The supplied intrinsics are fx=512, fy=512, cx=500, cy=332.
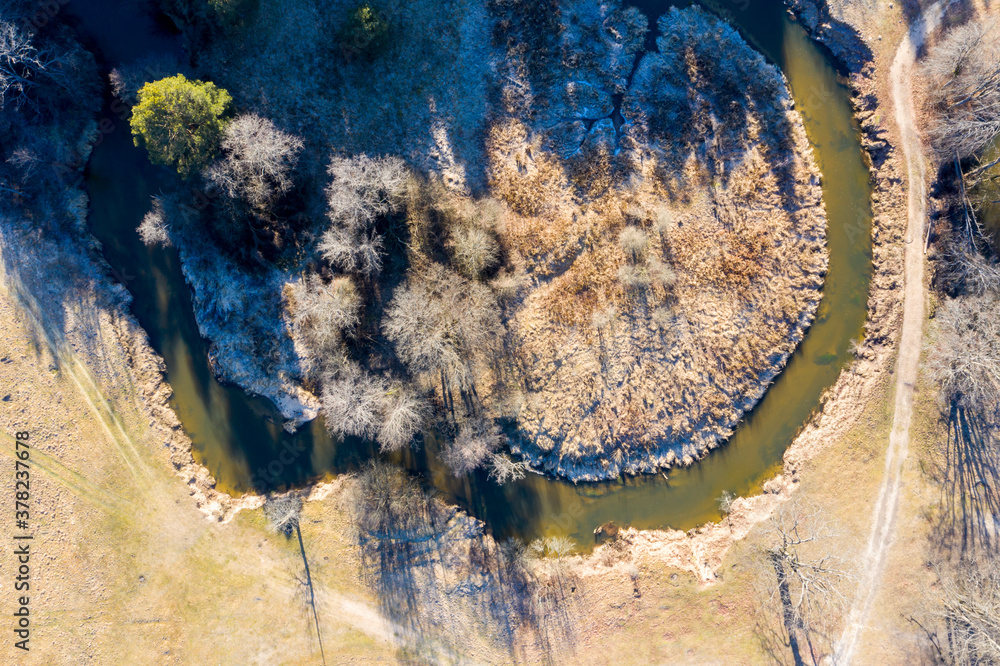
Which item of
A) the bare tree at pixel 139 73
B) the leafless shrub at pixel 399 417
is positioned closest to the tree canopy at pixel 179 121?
the bare tree at pixel 139 73

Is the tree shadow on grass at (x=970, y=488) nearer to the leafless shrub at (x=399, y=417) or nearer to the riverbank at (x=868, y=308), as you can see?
the riverbank at (x=868, y=308)

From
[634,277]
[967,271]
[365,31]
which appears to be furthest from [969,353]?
[365,31]

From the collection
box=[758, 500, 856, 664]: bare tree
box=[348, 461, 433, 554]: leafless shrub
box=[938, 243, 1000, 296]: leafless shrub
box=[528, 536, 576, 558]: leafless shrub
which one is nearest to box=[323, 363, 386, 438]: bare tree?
box=[348, 461, 433, 554]: leafless shrub

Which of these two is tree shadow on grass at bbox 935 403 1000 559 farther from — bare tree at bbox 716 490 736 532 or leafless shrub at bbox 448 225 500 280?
leafless shrub at bbox 448 225 500 280

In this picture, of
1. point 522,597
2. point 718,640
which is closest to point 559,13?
point 522,597

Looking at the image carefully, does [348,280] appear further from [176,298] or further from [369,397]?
[176,298]

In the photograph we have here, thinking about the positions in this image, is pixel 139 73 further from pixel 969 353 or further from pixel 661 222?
pixel 969 353
